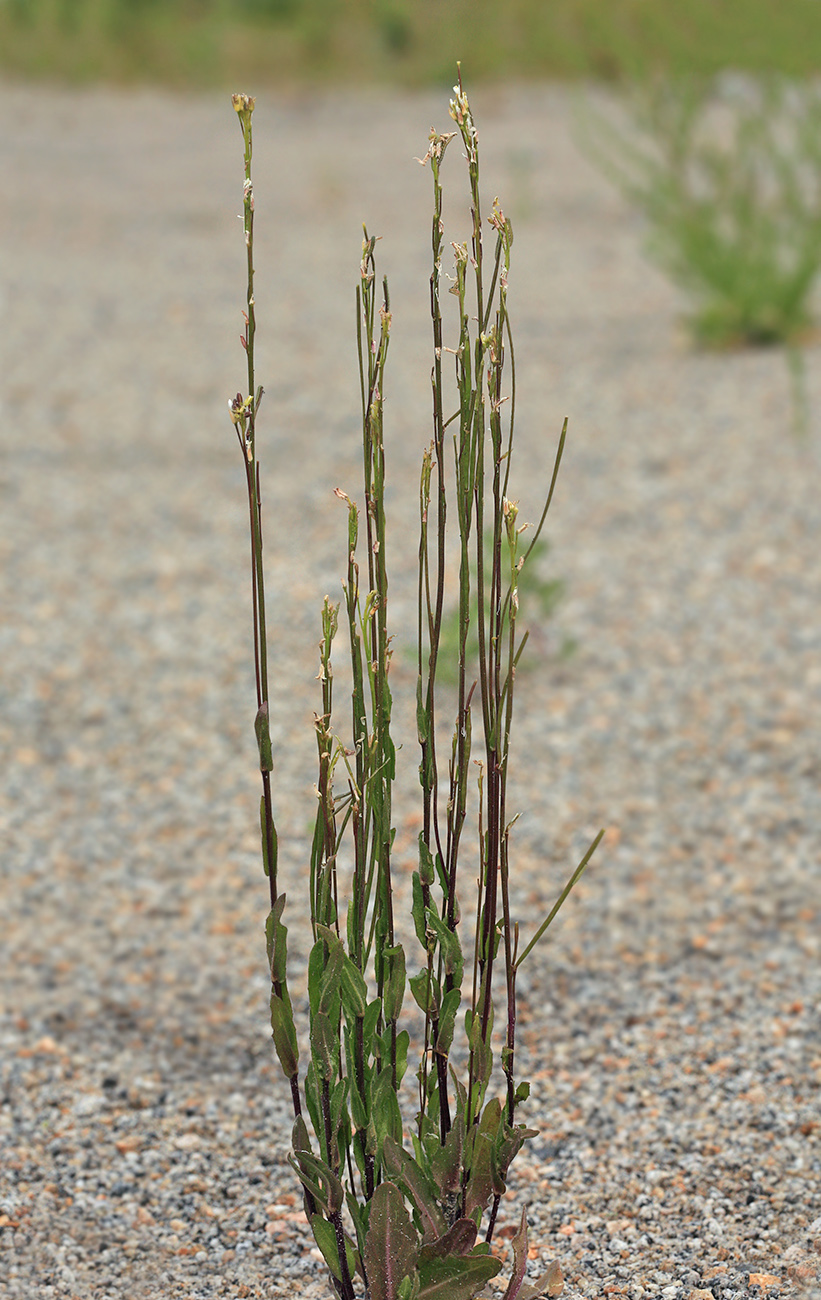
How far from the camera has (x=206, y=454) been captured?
217 inches

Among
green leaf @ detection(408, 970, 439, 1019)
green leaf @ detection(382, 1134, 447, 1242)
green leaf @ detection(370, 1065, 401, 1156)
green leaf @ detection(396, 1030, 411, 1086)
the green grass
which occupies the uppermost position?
the green grass

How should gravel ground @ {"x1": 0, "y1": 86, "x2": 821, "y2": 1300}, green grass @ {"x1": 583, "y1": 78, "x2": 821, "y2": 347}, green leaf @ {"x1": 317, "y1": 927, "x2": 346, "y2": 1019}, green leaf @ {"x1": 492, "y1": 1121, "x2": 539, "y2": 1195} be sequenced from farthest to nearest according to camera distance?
1. green grass @ {"x1": 583, "y1": 78, "x2": 821, "y2": 347}
2. gravel ground @ {"x1": 0, "y1": 86, "x2": 821, "y2": 1300}
3. green leaf @ {"x1": 492, "y1": 1121, "x2": 539, "y2": 1195}
4. green leaf @ {"x1": 317, "y1": 927, "x2": 346, "y2": 1019}

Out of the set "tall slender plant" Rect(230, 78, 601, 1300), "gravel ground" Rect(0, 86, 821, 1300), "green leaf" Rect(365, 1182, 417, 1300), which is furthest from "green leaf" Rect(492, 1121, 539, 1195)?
"gravel ground" Rect(0, 86, 821, 1300)

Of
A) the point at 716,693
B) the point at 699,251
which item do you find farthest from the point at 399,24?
the point at 716,693

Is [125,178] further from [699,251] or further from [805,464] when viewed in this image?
[805,464]

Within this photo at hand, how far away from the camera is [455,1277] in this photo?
1517mm

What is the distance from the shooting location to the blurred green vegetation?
44.9 ft

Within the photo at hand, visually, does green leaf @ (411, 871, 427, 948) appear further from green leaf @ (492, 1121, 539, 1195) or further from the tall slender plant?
green leaf @ (492, 1121, 539, 1195)

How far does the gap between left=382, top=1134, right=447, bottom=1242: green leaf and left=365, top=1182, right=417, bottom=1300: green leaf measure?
0.05 ft

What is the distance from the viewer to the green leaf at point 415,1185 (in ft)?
4.87

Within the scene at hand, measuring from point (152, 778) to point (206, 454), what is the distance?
7.72 ft

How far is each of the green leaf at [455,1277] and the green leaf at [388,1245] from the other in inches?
0.8

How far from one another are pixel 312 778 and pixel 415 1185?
191 cm

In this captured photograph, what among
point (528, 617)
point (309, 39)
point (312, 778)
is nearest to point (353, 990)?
point (312, 778)
